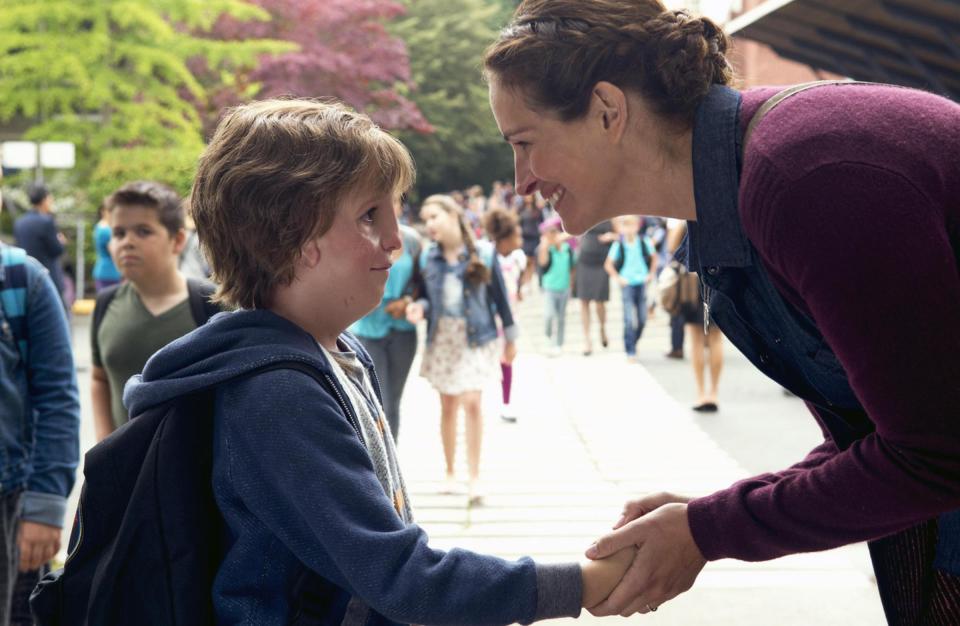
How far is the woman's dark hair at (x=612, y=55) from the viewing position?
2.29 metres

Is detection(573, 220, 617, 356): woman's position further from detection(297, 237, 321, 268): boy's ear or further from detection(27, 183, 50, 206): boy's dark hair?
detection(297, 237, 321, 268): boy's ear

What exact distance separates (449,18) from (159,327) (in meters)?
46.3

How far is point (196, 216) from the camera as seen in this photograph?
221 centimetres

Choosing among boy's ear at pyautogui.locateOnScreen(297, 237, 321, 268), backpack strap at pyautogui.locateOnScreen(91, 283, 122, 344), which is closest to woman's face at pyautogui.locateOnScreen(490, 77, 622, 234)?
boy's ear at pyautogui.locateOnScreen(297, 237, 321, 268)

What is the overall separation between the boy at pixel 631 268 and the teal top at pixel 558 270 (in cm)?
61

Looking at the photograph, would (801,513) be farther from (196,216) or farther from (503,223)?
(503,223)

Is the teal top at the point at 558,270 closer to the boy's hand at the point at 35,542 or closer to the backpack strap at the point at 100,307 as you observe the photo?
the backpack strap at the point at 100,307

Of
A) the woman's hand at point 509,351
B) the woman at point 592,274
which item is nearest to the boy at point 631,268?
the woman at point 592,274

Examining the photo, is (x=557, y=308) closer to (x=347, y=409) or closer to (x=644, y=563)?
(x=644, y=563)

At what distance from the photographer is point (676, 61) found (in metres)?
2.28

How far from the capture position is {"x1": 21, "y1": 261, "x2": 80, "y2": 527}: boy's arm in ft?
12.2

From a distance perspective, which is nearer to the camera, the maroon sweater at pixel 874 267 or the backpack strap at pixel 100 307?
the maroon sweater at pixel 874 267

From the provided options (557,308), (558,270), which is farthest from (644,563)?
(557,308)

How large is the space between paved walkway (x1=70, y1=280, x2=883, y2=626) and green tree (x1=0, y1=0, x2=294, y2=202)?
8073 millimetres
